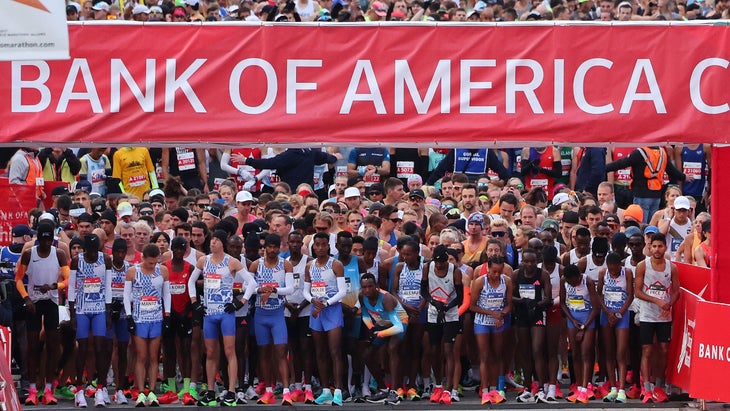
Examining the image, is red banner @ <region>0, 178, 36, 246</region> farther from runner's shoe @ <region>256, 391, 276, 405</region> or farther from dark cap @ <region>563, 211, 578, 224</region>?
dark cap @ <region>563, 211, 578, 224</region>

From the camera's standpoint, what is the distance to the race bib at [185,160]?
875 inches

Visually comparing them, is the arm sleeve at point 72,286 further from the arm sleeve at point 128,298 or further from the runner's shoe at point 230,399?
the runner's shoe at point 230,399

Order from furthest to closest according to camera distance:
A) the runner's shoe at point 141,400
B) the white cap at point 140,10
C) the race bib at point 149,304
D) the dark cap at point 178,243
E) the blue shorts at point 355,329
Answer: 1. the white cap at point 140,10
2. the blue shorts at point 355,329
3. the dark cap at point 178,243
4. the race bib at point 149,304
5. the runner's shoe at point 141,400

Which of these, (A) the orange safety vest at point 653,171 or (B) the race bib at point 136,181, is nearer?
(A) the orange safety vest at point 653,171

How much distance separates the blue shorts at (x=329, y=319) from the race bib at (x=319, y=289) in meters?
0.17

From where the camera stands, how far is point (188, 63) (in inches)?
567

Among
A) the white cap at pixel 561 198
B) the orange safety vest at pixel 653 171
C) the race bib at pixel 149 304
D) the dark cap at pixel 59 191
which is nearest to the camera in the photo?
the race bib at pixel 149 304

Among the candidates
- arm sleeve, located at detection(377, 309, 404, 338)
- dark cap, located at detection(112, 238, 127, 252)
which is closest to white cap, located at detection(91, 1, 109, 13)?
dark cap, located at detection(112, 238, 127, 252)

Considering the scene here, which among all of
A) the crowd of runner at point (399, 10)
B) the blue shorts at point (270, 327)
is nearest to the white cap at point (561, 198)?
the crowd of runner at point (399, 10)

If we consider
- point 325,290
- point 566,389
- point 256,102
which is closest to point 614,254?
point 566,389

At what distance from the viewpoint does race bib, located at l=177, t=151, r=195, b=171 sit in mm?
22234

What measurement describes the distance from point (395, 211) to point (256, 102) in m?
3.74

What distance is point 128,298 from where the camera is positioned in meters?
16.1

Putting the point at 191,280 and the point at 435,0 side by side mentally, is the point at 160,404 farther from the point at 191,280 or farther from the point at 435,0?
the point at 435,0
